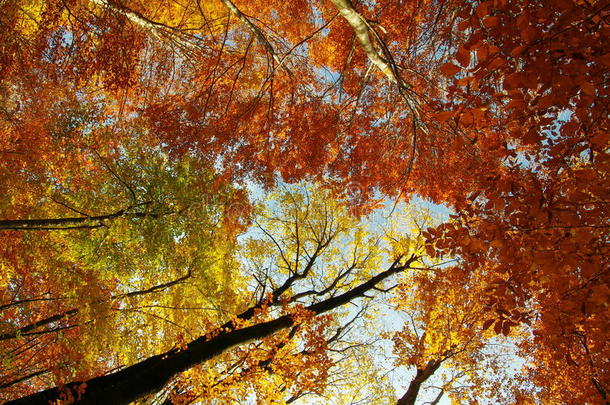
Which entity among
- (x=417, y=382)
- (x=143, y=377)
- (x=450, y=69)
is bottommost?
(x=417, y=382)

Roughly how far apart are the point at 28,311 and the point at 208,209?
4.47m

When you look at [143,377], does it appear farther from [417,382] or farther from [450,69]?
[417,382]

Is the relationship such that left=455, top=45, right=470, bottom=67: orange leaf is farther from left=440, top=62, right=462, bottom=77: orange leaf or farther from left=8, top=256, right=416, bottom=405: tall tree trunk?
left=8, top=256, right=416, bottom=405: tall tree trunk

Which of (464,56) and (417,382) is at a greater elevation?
(464,56)

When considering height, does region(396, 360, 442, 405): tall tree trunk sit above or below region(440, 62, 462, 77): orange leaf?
below

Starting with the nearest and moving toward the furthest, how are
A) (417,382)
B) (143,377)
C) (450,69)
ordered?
(450,69) < (143,377) < (417,382)

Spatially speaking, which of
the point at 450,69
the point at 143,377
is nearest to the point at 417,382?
the point at 143,377

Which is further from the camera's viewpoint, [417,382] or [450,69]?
[417,382]

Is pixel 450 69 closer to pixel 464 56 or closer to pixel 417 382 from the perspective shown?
pixel 464 56

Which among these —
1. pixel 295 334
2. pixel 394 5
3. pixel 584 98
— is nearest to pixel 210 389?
pixel 295 334

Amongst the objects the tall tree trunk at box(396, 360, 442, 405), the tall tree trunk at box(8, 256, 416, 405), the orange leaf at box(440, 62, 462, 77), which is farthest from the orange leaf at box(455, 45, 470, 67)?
the tall tree trunk at box(396, 360, 442, 405)

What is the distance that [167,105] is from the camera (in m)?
7.38

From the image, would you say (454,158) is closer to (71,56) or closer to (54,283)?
(71,56)

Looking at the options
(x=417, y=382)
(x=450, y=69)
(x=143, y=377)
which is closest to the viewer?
(x=450, y=69)
